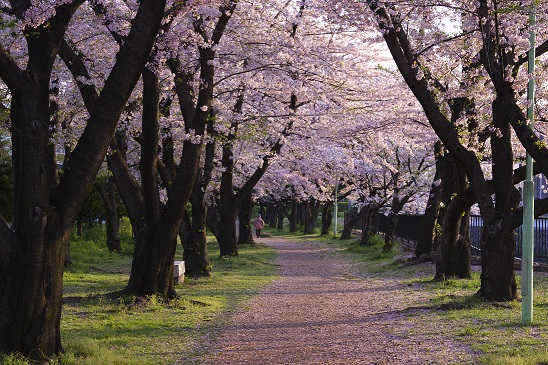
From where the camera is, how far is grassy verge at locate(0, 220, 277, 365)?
8.25 m

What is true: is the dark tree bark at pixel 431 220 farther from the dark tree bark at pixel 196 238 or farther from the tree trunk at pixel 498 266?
the tree trunk at pixel 498 266

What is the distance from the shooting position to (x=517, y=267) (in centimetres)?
1959

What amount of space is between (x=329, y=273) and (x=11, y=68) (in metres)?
16.1

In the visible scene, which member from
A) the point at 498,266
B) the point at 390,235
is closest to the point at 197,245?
Result: the point at 498,266

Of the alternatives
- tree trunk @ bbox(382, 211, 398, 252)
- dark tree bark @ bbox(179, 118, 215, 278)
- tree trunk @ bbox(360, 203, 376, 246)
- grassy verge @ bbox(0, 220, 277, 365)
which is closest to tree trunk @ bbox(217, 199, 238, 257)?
grassy verge @ bbox(0, 220, 277, 365)

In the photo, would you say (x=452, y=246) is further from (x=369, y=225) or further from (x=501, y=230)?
(x=369, y=225)

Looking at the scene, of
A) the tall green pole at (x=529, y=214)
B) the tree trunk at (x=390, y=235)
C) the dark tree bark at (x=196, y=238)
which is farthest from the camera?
the tree trunk at (x=390, y=235)

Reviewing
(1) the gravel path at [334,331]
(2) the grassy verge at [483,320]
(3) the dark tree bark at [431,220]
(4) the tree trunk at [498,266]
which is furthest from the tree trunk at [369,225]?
(4) the tree trunk at [498,266]

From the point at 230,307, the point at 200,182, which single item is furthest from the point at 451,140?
the point at 200,182

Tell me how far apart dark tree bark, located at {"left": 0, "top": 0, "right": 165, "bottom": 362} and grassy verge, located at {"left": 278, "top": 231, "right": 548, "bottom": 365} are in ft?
15.2

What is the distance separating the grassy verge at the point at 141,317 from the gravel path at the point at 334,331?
452mm

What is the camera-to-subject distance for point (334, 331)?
1051cm

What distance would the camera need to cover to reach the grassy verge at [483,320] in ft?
26.8

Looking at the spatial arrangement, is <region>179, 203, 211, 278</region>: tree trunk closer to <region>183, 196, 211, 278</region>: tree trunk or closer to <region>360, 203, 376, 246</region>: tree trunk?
<region>183, 196, 211, 278</region>: tree trunk
